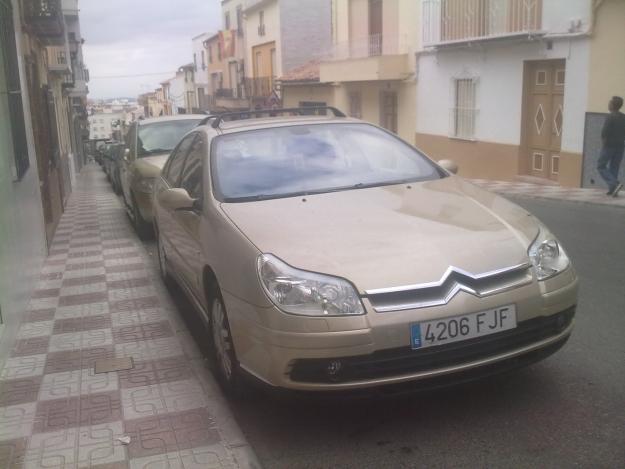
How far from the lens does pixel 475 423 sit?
11.3ft

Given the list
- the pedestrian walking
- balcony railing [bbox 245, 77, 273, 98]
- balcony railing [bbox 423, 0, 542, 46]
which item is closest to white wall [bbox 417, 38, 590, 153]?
balcony railing [bbox 423, 0, 542, 46]

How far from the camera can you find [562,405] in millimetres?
3572

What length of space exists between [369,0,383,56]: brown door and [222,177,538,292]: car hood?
1861 centimetres

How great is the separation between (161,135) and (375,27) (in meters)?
14.3

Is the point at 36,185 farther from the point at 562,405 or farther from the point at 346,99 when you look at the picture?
the point at 346,99

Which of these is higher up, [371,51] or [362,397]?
[371,51]

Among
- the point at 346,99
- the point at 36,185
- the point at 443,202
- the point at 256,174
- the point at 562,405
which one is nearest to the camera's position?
the point at 562,405

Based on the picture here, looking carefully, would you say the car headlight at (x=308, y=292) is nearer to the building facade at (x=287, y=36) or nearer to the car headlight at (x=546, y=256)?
the car headlight at (x=546, y=256)

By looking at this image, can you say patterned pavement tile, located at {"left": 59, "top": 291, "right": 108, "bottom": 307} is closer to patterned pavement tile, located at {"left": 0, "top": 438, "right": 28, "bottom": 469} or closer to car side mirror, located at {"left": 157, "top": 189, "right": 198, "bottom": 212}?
car side mirror, located at {"left": 157, "top": 189, "right": 198, "bottom": 212}

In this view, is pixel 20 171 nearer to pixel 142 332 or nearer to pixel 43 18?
pixel 142 332

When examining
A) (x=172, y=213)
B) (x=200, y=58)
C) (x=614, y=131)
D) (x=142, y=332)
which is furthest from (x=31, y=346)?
(x=200, y=58)

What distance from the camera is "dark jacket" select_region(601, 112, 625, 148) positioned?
11.2 meters

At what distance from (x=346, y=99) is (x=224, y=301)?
2247 cm

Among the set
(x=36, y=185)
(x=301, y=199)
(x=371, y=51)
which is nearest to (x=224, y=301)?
(x=301, y=199)
